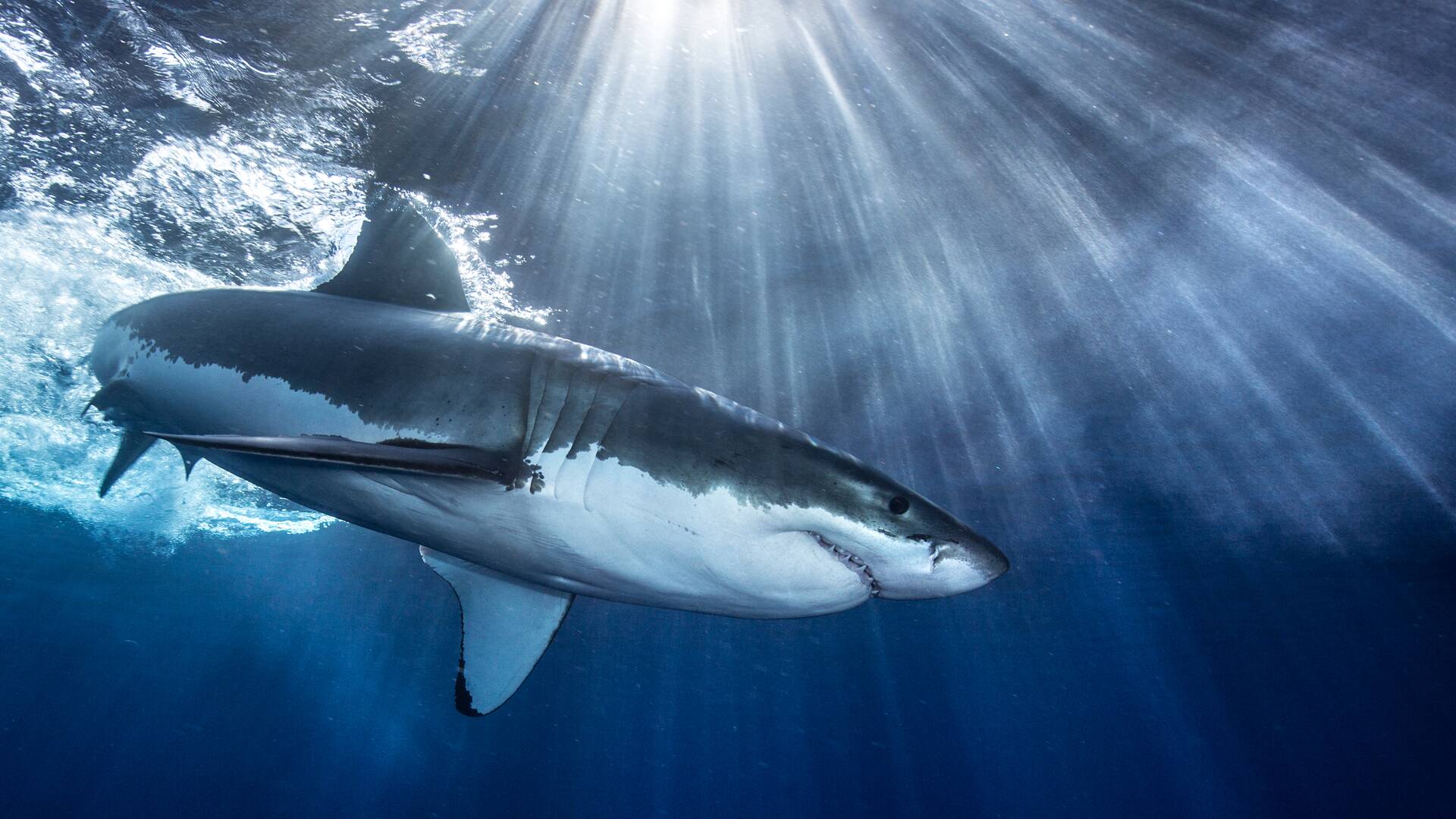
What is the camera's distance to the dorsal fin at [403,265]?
365 cm

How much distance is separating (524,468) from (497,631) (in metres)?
1.56

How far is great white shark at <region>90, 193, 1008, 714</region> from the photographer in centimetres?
209

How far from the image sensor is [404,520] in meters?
2.81

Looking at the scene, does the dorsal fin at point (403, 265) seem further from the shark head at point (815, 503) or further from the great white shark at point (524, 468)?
the shark head at point (815, 503)

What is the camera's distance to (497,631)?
347 cm

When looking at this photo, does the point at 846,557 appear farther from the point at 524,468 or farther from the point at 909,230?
the point at 909,230

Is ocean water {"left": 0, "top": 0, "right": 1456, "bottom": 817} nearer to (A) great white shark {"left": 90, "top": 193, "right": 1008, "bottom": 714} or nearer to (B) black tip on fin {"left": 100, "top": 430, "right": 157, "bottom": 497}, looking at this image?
(B) black tip on fin {"left": 100, "top": 430, "right": 157, "bottom": 497}

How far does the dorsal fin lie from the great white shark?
14 millimetres

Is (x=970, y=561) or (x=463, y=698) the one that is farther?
(x=463, y=698)

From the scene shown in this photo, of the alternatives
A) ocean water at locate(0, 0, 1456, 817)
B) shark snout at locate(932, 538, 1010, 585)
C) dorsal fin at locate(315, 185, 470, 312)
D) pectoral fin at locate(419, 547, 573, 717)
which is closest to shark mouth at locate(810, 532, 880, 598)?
shark snout at locate(932, 538, 1010, 585)

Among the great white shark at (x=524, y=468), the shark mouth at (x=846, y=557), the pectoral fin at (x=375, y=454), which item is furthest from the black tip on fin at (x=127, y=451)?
the shark mouth at (x=846, y=557)

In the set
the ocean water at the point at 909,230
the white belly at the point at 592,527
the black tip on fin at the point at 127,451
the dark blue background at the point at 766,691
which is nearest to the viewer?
the white belly at the point at 592,527

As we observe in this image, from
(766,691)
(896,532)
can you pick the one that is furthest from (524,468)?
(766,691)

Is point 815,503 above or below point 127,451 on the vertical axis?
above
